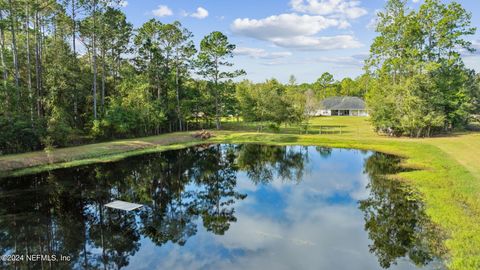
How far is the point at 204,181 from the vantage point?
17594mm

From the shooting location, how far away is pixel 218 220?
1171 cm

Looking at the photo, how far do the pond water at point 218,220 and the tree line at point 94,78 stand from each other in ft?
24.8

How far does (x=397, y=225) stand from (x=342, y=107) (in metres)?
63.1

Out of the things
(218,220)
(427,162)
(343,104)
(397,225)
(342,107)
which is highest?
(343,104)

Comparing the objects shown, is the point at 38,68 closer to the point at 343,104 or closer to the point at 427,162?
the point at 427,162

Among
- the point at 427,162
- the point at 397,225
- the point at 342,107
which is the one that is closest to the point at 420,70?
the point at 427,162

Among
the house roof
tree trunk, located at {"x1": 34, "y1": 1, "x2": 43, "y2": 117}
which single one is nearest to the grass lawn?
tree trunk, located at {"x1": 34, "y1": 1, "x2": 43, "y2": 117}

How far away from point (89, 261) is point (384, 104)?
33.1 m

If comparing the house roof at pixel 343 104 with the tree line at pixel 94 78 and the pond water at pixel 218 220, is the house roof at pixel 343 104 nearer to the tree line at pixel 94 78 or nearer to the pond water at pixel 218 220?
the tree line at pixel 94 78

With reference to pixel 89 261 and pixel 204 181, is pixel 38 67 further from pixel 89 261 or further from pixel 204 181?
pixel 89 261

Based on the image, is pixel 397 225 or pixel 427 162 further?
pixel 427 162

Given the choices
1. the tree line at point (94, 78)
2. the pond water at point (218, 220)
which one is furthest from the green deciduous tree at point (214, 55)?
the pond water at point (218, 220)

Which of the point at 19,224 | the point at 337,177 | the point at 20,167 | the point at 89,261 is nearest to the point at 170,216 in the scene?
the point at 89,261

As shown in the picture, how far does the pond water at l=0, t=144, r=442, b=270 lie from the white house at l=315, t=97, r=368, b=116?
52.8 metres
